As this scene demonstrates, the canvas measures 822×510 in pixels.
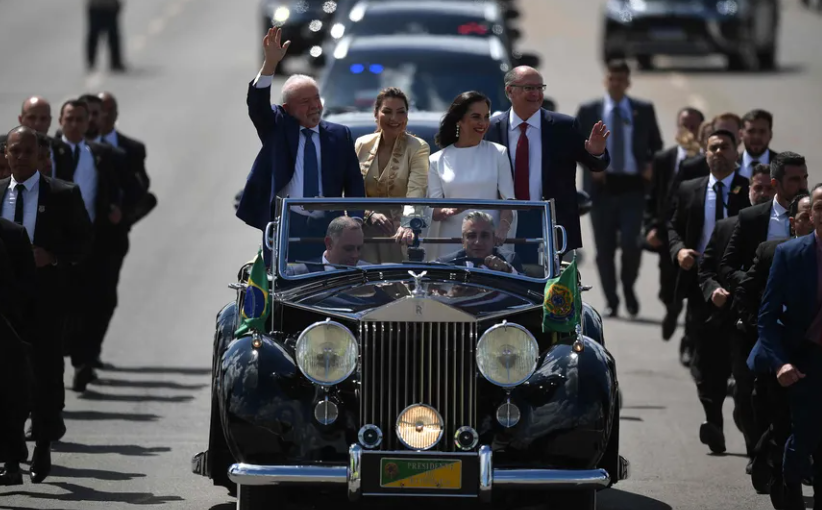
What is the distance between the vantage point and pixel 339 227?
371 inches

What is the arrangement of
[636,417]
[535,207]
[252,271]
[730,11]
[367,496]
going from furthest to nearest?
1. [730,11]
2. [636,417]
3. [535,207]
4. [252,271]
5. [367,496]

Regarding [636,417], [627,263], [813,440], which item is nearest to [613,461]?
[813,440]

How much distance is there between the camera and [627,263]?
1672cm

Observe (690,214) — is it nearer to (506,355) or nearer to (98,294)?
(506,355)

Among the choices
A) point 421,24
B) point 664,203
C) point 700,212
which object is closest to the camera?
point 700,212

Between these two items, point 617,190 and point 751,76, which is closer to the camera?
point 617,190

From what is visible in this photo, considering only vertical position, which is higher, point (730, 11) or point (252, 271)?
point (730, 11)

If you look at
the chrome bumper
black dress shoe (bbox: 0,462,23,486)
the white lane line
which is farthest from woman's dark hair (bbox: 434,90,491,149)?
the white lane line

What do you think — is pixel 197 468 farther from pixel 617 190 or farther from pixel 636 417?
pixel 617 190

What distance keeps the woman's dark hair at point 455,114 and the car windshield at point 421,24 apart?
26.8ft

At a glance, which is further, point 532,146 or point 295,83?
point 532,146

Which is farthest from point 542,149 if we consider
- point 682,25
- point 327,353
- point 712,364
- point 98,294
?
point 682,25

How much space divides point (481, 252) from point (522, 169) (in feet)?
5.23

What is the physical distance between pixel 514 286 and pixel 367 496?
160 centimetres
